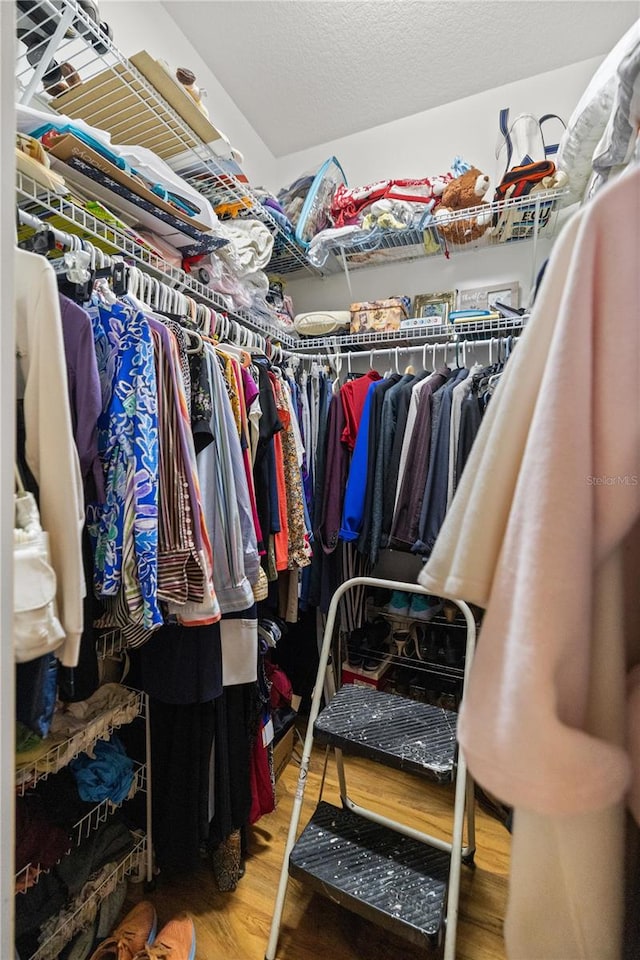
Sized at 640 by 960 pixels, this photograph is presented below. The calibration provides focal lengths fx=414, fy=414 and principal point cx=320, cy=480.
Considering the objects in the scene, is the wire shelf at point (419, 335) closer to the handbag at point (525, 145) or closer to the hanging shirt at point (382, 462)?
the hanging shirt at point (382, 462)

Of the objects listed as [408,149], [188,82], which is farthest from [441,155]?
[188,82]

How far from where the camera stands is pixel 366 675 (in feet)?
5.86

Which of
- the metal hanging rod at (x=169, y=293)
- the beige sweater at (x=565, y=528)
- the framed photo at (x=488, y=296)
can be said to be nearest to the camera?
the beige sweater at (x=565, y=528)

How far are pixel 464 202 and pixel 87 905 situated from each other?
2436mm

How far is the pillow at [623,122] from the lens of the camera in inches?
26.5

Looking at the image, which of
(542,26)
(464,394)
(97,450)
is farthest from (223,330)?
(542,26)

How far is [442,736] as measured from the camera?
3.40 feet

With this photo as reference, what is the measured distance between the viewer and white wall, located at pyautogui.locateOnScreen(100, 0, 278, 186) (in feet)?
4.41

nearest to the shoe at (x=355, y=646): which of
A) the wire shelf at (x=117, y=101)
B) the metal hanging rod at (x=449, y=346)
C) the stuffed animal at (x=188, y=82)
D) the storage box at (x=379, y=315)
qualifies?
the metal hanging rod at (x=449, y=346)

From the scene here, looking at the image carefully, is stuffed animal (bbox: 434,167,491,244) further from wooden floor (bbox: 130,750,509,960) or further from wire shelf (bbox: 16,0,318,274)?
wooden floor (bbox: 130,750,509,960)

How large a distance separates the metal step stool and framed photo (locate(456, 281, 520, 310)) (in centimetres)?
140

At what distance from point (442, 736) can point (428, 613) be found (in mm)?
743

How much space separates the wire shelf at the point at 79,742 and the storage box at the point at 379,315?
1.62 metres

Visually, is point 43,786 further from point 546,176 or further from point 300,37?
point 300,37
